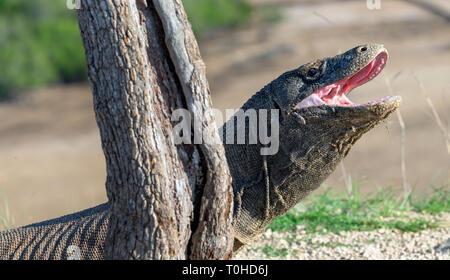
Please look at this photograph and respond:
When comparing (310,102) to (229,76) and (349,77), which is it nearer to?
(349,77)

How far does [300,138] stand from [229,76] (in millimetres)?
13183

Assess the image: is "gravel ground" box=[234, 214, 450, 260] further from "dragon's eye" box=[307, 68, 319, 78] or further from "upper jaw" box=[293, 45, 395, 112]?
"dragon's eye" box=[307, 68, 319, 78]

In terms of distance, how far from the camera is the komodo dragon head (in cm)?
345

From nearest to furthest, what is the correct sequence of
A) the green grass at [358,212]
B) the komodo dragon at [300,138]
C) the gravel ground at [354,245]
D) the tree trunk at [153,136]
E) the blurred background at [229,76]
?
the tree trunk at [153,136] < the komodo dragon at [300,138] < the gravel ground at [354,245] < the green grass at [358,212] < the blurred background at [229,76]

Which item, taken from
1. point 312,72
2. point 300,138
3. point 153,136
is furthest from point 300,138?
point 153,136

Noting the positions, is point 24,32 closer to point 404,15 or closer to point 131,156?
point 404,15

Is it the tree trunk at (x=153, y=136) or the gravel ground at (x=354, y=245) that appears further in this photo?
the gravel ground at (x=354, y=245)

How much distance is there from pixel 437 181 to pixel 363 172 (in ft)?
3.97

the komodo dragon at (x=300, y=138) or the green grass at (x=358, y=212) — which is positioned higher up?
the komodo dragon at (x=300, y=138)

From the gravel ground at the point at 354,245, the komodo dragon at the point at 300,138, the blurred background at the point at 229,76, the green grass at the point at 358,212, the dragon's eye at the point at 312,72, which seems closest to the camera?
the komodo dragon at the point at 300,138

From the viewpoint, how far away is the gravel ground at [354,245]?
4.68 meters

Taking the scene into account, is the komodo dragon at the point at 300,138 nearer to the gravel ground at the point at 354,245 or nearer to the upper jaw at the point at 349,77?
the upper jaw at the point at 349,77

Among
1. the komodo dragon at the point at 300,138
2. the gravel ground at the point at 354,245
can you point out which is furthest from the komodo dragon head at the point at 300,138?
the gravel ground at the point at 354,245

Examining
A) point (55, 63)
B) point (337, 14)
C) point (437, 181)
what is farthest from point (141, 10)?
point (337, 14)
